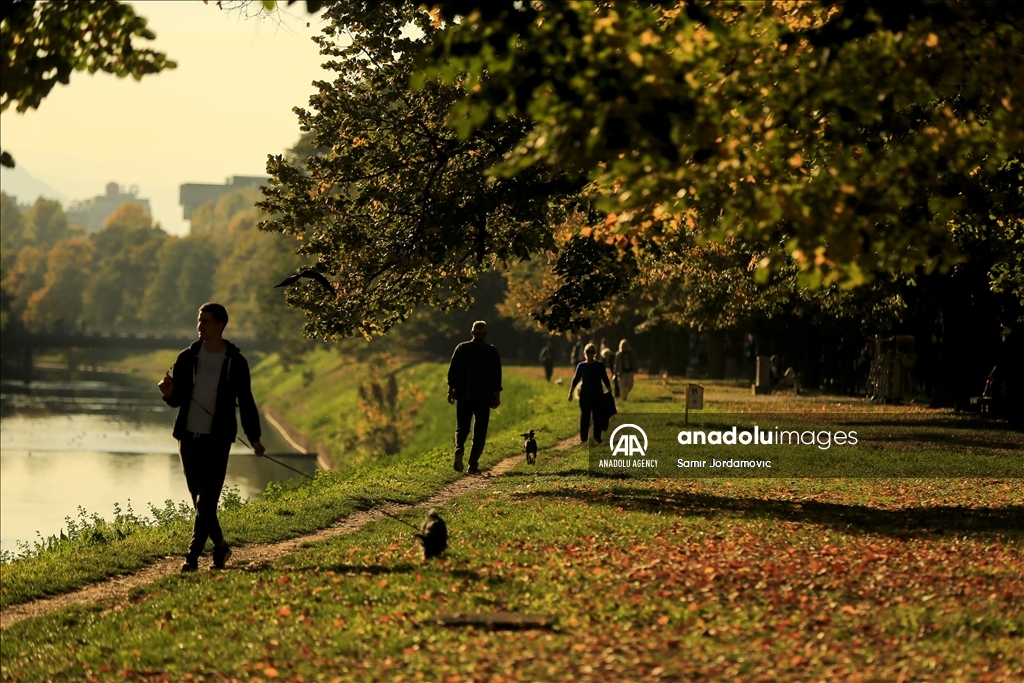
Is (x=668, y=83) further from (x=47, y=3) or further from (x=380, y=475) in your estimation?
(x=380, y=475)

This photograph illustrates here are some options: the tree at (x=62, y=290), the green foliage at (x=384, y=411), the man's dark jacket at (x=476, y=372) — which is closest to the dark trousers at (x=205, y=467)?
the man's dark jacket at (x=476, y=372)

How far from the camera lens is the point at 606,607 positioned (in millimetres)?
10047

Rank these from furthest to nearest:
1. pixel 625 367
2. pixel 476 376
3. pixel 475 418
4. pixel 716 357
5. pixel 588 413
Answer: pixel 716 357, pixel 625 367, pixel 588 413, pixel 476 376, pixel 475 418

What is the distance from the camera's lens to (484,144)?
20188mm

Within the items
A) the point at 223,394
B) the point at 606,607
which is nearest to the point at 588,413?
the point at 223,394

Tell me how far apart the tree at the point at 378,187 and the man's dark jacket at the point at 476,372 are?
1.44 meters

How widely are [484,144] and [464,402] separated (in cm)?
363

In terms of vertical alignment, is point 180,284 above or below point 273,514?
above

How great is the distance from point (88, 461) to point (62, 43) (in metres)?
43.3

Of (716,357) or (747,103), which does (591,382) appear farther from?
(716,357)

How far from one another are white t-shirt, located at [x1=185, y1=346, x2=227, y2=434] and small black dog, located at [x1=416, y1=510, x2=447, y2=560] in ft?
6.53

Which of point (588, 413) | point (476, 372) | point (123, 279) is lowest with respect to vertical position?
point (588, 413)

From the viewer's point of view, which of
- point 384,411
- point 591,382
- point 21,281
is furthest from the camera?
point 21,281

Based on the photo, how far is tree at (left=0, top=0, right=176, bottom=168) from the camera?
36.4ft
